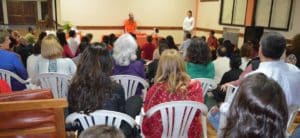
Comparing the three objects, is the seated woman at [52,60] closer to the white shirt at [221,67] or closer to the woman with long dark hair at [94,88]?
the woman with long dark hair at [94,88]

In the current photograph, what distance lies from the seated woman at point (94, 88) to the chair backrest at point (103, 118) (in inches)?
1.8

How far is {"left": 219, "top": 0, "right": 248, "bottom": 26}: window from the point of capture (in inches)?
320

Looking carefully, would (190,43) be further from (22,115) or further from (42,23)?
(42,23)

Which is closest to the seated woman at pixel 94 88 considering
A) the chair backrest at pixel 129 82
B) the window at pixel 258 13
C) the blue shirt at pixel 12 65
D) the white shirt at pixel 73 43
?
the chair backrest at pixel 129 82

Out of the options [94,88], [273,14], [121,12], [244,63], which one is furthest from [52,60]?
[121,12]

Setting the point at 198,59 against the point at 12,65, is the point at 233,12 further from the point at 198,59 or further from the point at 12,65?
the point at 12,65

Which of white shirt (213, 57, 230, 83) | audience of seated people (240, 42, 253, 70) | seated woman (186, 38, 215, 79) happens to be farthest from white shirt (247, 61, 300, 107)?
audience of seated people (240, 42, 253, 70)

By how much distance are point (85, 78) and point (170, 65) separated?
2.02ft

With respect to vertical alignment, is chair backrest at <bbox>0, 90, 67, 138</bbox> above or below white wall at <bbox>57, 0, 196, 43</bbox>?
below

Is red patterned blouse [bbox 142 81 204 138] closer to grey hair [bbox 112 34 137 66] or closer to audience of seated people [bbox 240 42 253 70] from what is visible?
grey hair [bbox 112 34 137 66]

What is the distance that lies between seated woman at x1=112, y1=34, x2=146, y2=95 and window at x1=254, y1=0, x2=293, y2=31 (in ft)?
17.1

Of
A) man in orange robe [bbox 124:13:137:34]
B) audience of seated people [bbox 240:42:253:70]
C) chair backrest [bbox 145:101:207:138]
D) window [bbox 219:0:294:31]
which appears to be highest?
window [bbox 219:0:294:31]

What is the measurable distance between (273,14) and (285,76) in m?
5.86

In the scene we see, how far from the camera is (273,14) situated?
708cm
